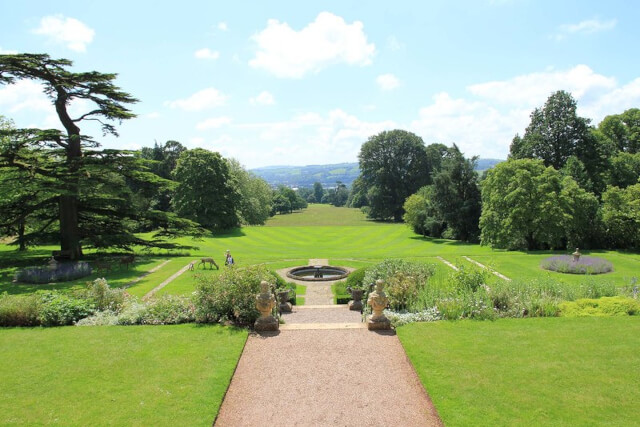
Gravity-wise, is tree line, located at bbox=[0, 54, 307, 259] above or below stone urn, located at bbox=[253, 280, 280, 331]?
above

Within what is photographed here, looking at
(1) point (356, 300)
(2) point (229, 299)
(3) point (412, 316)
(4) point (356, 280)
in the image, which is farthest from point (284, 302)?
(3) point (412, 316)

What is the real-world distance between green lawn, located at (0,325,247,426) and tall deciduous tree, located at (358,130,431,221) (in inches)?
2260

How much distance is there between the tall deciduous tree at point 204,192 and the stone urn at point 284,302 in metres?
31.9

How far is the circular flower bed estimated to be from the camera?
20.0 m

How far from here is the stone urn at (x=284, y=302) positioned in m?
15.4

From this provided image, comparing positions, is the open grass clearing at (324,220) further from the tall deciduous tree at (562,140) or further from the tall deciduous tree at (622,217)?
the tall deciduous tree at (622,217)

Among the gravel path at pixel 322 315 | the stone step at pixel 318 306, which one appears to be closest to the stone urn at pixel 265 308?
the gravel path at pixel 322 315

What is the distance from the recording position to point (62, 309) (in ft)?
39.2

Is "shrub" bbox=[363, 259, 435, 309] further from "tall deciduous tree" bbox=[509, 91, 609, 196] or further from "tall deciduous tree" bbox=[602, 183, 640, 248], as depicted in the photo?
"tall deciduous tree" bbox=[509, 91, 609, 196]

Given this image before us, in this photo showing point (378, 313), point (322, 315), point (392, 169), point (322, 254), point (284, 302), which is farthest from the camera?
point (392, 169)

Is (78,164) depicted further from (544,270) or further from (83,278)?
(544,270)

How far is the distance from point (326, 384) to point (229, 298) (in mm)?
4528

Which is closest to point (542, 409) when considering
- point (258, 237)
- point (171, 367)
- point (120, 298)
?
point (171, 367)

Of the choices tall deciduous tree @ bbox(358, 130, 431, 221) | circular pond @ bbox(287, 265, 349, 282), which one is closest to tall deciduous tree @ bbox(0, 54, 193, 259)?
circular pond @ bbox(287, 265, 349, 282)
